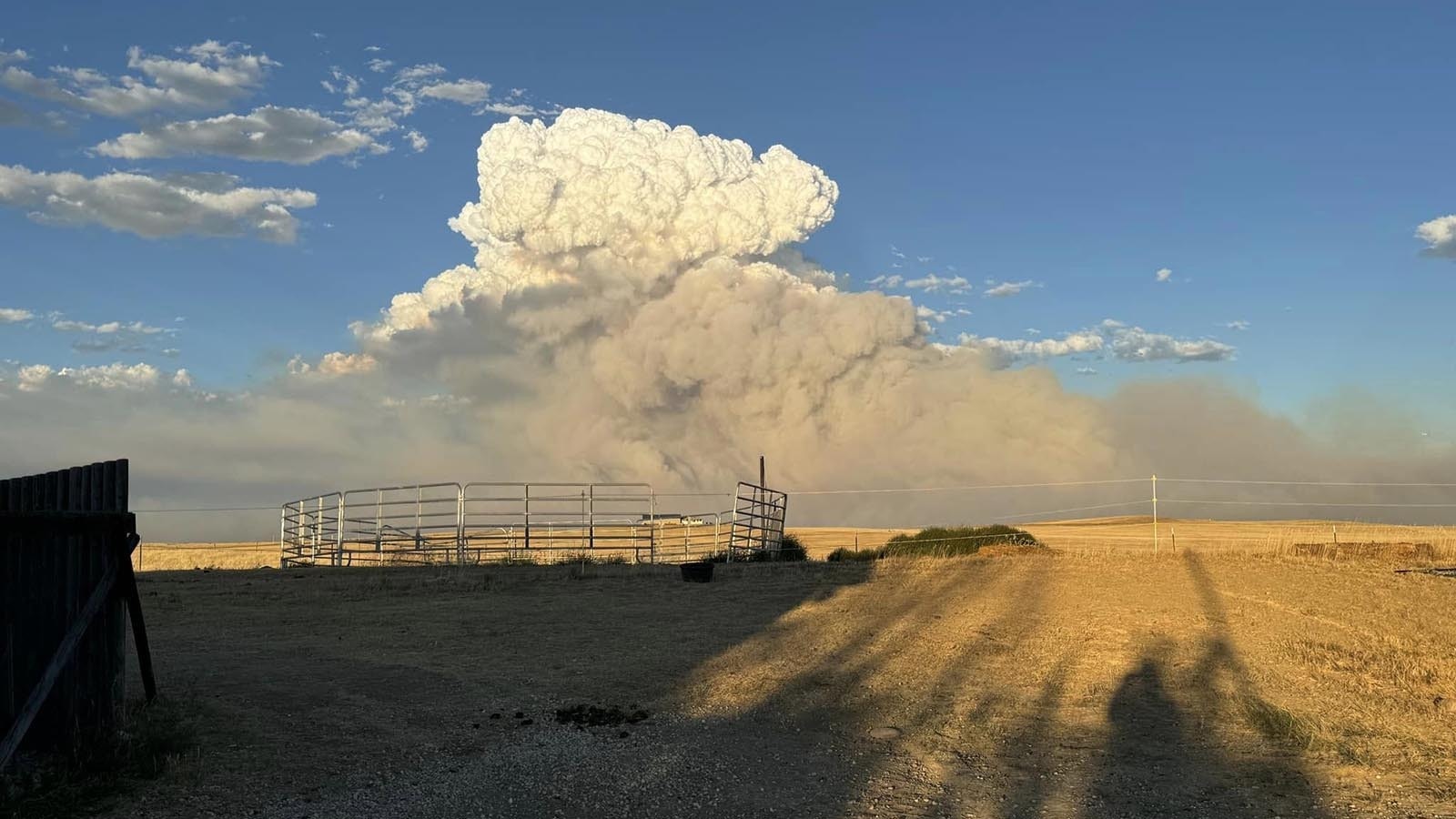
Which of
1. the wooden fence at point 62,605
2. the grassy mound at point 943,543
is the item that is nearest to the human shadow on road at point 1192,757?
the wooden fence at point 62,605

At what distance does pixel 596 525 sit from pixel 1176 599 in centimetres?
1645

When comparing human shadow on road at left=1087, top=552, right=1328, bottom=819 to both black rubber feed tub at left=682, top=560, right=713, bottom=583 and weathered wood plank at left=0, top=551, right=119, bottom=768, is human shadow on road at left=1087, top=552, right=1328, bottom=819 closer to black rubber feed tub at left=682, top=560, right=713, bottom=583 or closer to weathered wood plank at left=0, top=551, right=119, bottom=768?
weathered wood plank at left=0, top=551, right=119, bottom=768

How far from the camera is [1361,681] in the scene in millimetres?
10039

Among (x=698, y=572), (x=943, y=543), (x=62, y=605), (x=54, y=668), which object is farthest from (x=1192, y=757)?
(x=943, y=543)

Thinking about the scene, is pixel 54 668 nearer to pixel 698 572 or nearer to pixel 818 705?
pixel 818 705

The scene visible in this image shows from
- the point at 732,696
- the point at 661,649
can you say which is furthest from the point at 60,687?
the point at 661,649

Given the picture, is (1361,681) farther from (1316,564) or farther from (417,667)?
(1316,564)

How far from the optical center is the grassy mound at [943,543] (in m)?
28.6

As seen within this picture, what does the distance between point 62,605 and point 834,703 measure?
6.00 m

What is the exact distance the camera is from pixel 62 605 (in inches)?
295

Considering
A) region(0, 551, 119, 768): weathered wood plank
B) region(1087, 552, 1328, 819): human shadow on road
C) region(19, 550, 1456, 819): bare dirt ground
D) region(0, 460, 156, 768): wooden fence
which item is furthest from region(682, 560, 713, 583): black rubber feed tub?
region(0, 551, 119, 768): weathered wood plank

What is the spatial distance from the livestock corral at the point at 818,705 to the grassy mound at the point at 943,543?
1039cm

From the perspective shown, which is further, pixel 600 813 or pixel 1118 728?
pixel 1118 728

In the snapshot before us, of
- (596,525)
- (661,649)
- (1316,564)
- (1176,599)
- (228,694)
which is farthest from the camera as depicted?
(596,525)
